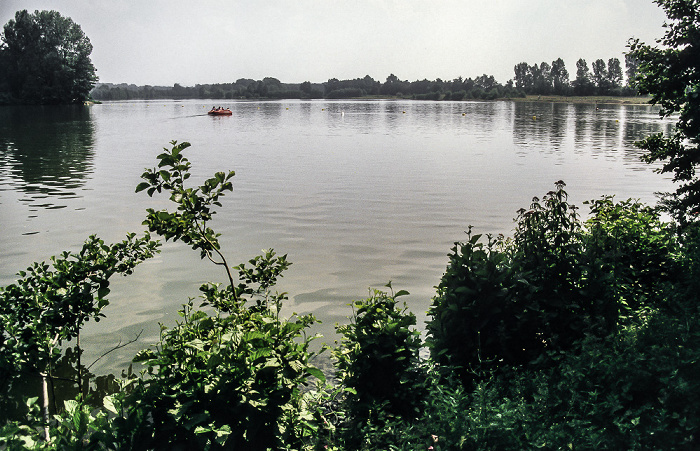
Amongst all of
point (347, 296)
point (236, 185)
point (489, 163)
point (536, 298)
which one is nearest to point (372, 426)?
point (536, 298)

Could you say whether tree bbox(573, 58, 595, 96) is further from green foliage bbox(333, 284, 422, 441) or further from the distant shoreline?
green foliage bbox(333, 284, 422, 441)

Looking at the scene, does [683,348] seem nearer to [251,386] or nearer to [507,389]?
[507,389]

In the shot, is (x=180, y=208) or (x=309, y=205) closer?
(x=180, y=208)

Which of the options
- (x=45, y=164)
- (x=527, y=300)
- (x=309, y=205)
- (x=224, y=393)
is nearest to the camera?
(x=224, y=393)

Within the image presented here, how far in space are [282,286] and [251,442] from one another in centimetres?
599

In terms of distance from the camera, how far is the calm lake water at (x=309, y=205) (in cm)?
923

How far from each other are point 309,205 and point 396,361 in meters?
12.0

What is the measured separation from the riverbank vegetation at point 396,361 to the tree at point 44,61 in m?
110

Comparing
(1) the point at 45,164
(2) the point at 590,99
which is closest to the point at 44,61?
(1) the point at 45,164

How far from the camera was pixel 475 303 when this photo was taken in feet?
16.0

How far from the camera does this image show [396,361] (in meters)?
→ 4.62

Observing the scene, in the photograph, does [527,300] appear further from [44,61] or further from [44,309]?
[44,61]

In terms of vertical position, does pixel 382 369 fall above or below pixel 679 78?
below

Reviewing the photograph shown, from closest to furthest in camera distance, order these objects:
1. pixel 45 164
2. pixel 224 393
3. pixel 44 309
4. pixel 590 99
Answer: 1. pixel 224 393
2. pixel 44 309
3. pixel 45 164
4. pixel 590 99
